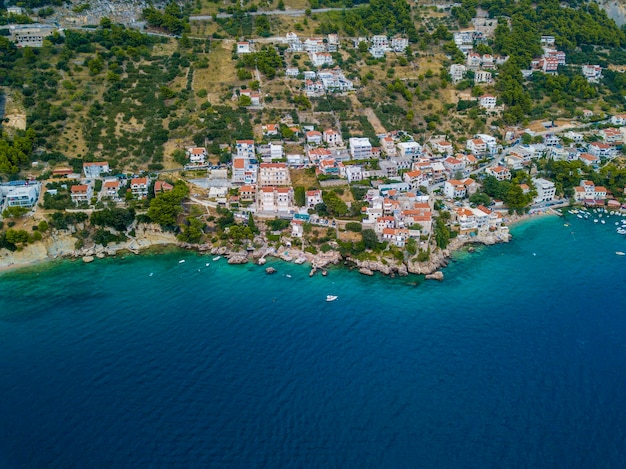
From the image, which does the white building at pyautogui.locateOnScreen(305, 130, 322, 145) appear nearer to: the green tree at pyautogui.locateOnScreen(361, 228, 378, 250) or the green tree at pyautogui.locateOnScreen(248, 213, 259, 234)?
the green tree at pyautogui.locateOnScreen(248, 213, 259, 234)

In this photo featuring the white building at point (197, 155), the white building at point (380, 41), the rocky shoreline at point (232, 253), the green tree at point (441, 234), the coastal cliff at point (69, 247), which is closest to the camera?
the rocky shoreline at point (232, 253)

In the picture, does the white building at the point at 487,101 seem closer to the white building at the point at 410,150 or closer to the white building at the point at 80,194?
the white building at the point at 410,150

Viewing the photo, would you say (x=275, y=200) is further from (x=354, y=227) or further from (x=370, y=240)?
(x=370, y=240)

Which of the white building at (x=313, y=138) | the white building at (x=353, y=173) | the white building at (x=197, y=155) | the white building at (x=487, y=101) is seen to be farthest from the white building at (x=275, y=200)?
the white building at (x=487, y=101)

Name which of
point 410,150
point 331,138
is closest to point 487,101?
point 410,150

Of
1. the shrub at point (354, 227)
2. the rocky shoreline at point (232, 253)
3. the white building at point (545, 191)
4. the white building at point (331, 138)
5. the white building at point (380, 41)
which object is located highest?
the white building at point (380, 41)

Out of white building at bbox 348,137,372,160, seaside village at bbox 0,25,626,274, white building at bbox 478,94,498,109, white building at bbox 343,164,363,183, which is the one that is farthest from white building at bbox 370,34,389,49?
white building at bbox 343,164,363,183

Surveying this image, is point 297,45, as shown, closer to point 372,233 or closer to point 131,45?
point 131,45
